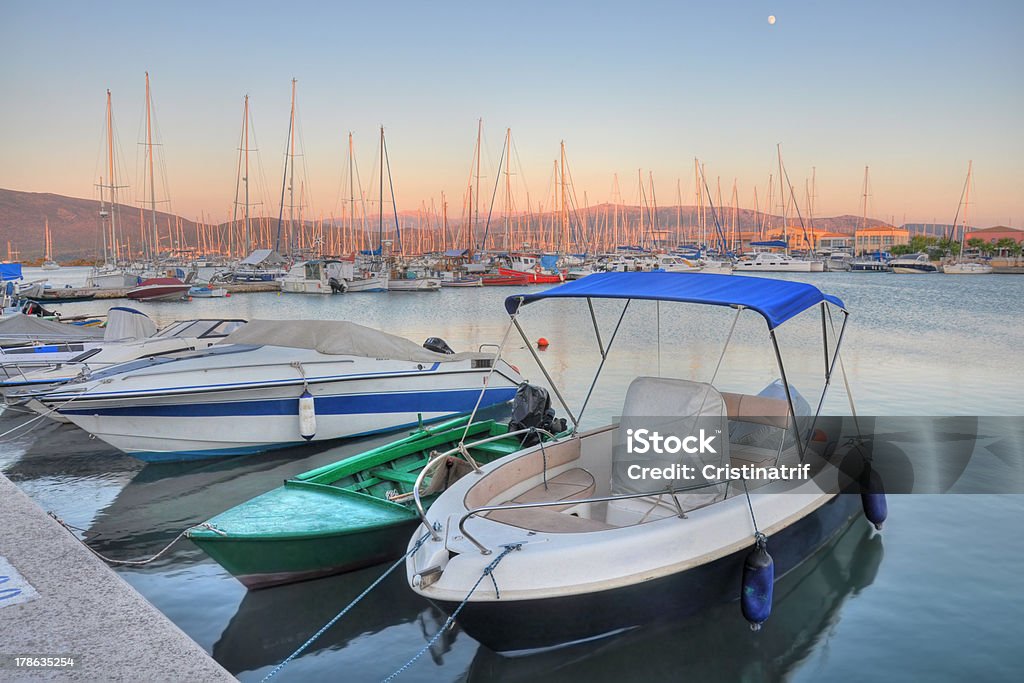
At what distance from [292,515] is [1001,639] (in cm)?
616

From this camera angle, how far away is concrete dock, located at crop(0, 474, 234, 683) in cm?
360

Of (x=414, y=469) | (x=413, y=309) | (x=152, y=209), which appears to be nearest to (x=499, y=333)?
(x=413, y=309)

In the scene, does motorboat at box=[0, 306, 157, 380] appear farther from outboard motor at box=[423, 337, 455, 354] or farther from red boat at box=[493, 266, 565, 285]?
red boat at box=[493, 266, 565, 285]

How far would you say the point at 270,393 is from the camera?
36.1 feet

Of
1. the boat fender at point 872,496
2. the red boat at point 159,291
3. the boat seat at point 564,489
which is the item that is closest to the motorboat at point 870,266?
the red boat at point 159,291

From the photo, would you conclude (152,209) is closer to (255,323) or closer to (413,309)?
(413,309)

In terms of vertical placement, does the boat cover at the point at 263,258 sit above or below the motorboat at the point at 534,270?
above

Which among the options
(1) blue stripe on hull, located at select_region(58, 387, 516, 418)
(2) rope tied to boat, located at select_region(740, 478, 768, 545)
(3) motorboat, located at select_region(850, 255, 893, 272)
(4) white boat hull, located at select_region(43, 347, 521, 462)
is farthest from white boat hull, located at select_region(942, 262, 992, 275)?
(2) rope tied to boat, located at select_region(740, 478, 768, 545)

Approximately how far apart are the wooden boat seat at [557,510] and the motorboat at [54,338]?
11.3m

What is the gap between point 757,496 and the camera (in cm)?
592

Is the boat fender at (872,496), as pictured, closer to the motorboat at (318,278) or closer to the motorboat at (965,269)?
the motorboat at (318,278)

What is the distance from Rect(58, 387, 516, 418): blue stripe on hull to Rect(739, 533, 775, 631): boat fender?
714 cm

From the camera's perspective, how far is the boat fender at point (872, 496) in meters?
7.62

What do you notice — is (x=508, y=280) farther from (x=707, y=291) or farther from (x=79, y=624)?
(x=79, y=624)
